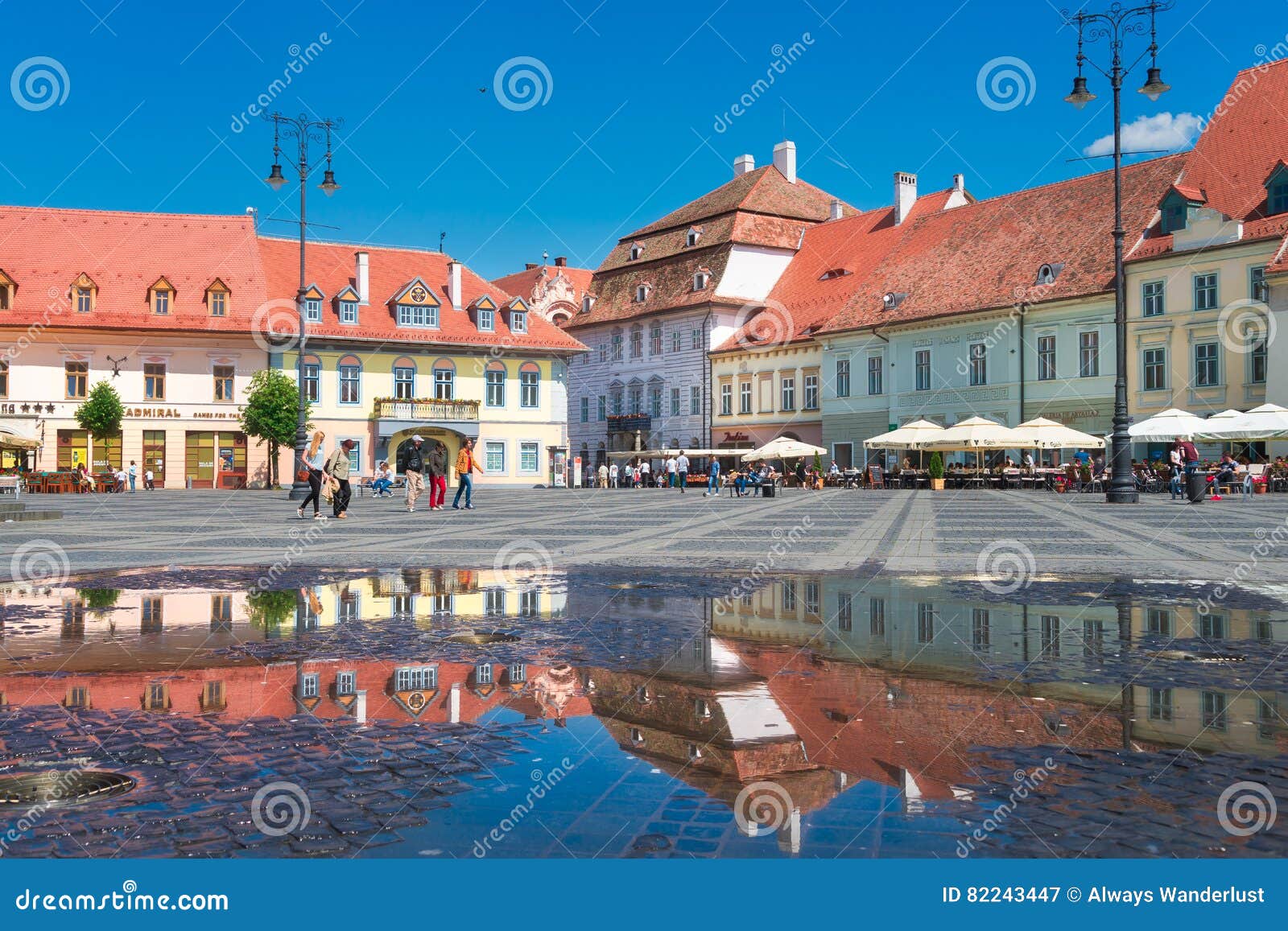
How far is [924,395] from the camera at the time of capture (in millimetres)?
53438

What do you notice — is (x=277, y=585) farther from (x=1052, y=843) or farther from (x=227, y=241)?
(x=227, y=241)

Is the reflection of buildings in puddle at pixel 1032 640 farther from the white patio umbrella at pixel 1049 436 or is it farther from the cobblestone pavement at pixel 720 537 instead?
the white patio umbrella at pixel 1049 436

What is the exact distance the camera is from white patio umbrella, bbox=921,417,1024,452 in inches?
1635

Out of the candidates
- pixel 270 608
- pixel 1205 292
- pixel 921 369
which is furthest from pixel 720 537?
pixel 921 369

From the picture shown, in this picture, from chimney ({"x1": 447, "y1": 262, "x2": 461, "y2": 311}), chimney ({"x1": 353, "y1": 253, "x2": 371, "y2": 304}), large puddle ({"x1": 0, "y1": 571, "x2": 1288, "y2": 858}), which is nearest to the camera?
large puddle ({"x1": 0, "y1": 571, "x2": 1288, "y2": 858})

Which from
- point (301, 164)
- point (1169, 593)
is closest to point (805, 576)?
point (1169, 593)

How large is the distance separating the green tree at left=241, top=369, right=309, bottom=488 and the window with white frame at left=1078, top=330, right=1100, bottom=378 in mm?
31713

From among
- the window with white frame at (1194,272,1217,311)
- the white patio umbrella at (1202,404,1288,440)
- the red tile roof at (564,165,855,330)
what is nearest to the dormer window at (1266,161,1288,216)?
the window with white frame at (1194,272,1217,311)

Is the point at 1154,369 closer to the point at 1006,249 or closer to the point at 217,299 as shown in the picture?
the point at 1006,249

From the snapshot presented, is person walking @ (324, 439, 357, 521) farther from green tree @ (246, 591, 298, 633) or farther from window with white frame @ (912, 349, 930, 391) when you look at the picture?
window with white frame @ (912, 349, 930, 391)

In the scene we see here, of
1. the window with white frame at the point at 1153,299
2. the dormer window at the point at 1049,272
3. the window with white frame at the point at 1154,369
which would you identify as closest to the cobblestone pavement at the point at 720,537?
the window with white frame at the point at 1154,369

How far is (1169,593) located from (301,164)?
95.4ft

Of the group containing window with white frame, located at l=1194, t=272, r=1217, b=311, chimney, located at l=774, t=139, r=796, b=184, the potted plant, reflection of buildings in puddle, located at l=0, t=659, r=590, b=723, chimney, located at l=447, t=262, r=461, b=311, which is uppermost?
chimney, located at l=774, t=139, r=796, b=184

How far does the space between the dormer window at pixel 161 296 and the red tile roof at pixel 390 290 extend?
4557mm
